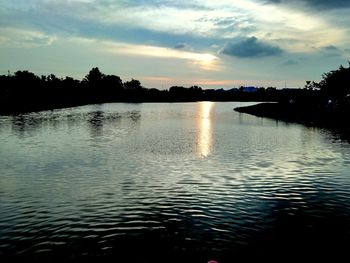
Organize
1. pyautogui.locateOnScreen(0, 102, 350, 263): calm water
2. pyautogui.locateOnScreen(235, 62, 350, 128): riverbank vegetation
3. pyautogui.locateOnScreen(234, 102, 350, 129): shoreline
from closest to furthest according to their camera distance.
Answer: pyautogui.locateOnScreen(0, 102, 350, 263): calm water
pyautogui.locateOnScreen(234, 102, 350, 129): shoreline
pyautogui.locateOnScreen(235, 62, 350, 128): riverbank vegetation

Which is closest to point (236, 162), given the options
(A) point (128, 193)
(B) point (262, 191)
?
(B) point (262, 191)

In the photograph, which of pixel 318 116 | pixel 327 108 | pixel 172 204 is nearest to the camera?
pixel 172 204

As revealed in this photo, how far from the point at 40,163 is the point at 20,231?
22.4m

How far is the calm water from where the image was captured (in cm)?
2009

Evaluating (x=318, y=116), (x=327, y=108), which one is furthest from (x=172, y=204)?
(x=327, y=108)

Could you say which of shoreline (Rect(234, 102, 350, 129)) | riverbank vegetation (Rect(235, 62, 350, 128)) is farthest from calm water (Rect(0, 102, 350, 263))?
riverbank vegetation (Rect(235, 62, 350, 128))

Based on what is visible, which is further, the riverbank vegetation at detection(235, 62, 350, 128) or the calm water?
the riverbank vegetation at detection(235, 62, 350, 128)

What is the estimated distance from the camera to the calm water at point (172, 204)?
2009 centimetres

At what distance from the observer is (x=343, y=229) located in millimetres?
23062

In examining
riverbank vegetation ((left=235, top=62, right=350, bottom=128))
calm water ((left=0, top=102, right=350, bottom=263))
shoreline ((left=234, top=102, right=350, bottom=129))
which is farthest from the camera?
riverbank vegetation ((left=235, top=62, right=350, bottom=128))

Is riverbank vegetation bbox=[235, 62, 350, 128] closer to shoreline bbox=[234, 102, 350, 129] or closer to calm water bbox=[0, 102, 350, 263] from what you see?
shoreline bbox=[234, 102, 350, 129]

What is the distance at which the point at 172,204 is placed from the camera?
27844 mm

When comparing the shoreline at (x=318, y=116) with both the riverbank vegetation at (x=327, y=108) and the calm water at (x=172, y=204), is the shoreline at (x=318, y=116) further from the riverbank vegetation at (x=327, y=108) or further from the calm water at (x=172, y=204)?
the calm water at (x=172, y=204)

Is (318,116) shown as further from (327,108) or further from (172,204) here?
(172,204)
